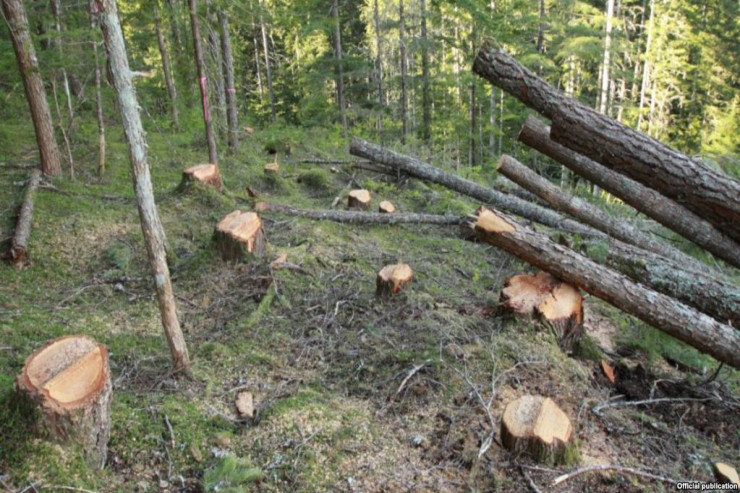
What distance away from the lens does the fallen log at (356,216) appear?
8125 millimetres

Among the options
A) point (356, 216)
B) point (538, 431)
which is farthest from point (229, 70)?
point (538, 431)

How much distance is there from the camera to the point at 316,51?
30.1 metres

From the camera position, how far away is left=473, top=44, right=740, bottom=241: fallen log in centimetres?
398

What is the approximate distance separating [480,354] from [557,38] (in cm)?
1897

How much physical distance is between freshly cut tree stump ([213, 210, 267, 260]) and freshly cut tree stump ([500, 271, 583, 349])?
3.08 metres

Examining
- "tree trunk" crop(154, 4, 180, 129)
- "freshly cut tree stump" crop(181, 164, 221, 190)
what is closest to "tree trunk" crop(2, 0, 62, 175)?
"freshly cut tree stump" crop(181, 164, 221, 190)

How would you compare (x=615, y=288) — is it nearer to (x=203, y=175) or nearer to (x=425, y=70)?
(x=203, y=175)

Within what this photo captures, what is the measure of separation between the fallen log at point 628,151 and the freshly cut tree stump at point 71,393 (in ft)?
12.8

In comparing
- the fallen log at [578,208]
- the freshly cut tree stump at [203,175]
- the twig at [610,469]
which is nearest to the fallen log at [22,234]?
the freshly cut tree stump at [203,175]

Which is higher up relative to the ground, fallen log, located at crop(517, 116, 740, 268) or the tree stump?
fallen log, located at crop(517, 116, 740, 268)

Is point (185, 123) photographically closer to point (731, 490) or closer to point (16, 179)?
point (16, 179)

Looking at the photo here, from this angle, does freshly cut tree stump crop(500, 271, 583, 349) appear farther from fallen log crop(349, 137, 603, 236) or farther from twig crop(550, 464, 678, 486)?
fallen log crop(349, 137, 603, 236)

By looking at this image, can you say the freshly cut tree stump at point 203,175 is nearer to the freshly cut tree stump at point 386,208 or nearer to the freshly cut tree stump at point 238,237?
the freshly cut tree stump at point 238,237

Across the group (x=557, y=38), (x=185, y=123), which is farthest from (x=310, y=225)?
(x=557, y=38)
